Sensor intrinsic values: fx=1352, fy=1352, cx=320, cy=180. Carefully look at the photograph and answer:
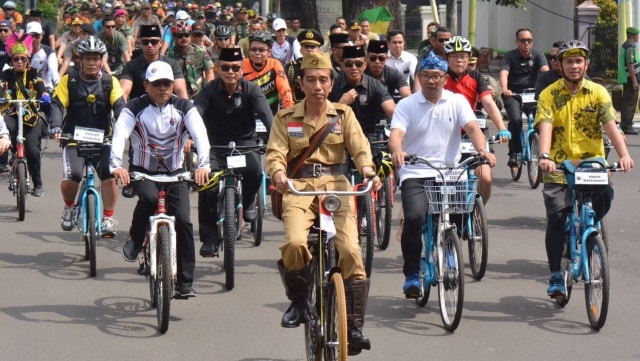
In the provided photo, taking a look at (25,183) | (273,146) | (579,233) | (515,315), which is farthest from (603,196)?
(25,183)

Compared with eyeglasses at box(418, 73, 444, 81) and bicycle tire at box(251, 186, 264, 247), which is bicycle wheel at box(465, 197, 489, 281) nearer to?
eyeglasses at box(418, 73, 444, 81)

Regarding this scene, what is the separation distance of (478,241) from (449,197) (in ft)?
5.07

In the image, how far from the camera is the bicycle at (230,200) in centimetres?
1060

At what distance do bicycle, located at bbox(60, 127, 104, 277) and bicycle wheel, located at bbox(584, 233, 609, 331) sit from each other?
4.09 metres

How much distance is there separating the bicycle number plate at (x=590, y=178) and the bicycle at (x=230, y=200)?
110 inches

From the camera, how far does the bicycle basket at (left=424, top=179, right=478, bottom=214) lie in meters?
9.38

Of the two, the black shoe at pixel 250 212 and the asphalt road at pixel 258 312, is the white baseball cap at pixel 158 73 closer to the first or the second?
the asphalt road at pixel 258 312

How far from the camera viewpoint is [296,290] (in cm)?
801

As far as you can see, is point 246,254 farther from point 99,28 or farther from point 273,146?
point 99,28

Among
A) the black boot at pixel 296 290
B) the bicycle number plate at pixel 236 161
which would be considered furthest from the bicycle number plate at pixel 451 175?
the bicycle number plate at pixel 236 161

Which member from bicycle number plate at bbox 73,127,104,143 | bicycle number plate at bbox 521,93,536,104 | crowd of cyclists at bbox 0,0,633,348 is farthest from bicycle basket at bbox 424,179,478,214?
bicycle number plate at bbox 521,93,536,104

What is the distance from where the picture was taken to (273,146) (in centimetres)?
821

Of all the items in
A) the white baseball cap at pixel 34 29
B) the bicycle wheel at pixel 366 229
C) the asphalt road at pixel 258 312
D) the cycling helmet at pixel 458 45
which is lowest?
the asphalt road at pixel 258 312

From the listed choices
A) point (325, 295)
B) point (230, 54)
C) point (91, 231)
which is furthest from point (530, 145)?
point (325, 295)
